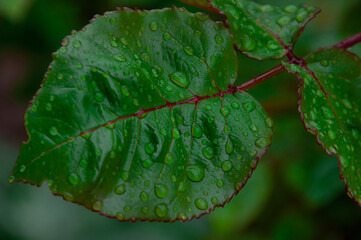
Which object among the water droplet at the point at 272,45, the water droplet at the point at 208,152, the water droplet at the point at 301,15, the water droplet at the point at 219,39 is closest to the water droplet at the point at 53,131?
the water droplet at the point at 208,152

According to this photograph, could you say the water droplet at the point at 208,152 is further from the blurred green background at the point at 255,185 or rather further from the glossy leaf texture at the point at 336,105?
the blurred green background at the point at 255,185

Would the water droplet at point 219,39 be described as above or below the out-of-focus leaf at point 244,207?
above

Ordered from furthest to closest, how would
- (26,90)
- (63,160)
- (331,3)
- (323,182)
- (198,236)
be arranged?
(26,90) → (198,236) → (331,3) → (323,182) → (63,160)

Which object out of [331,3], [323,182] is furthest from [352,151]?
[331,3]

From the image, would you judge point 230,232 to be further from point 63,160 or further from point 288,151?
point 63,160

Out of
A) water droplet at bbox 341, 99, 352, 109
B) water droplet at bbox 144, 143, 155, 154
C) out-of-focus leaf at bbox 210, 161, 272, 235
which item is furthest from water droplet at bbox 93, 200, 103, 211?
out-of-focus leaf at bbox 210, 161, 272, 235

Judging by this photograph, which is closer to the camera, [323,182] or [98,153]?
[98,153]

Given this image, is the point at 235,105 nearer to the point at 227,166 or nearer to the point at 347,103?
the point at 227,166
